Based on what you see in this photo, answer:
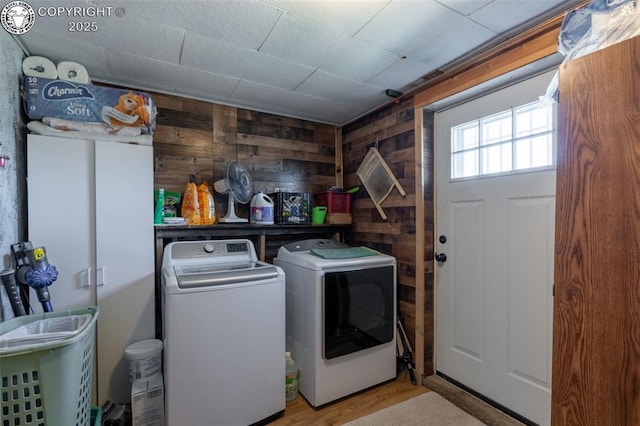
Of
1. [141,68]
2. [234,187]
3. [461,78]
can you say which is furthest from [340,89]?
[141,68]

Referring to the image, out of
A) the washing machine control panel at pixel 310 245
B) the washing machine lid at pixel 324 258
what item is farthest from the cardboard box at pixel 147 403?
the washing machine control panel at pixel 310 245

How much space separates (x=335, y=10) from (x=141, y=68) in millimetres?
1368

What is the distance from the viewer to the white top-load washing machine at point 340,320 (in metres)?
1.93

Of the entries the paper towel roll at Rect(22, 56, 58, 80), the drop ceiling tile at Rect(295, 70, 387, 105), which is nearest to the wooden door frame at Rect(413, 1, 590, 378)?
the drop ceiling tile at Rect(295, 70, 387, 105)

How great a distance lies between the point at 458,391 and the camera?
6.56 feet

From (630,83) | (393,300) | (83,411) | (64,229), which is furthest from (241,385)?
(630,83)

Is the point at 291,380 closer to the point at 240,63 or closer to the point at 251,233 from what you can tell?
the point at 251,233

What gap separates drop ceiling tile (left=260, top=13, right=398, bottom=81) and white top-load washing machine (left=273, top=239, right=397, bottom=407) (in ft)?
4.27

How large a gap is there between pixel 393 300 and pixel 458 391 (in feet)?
2.37

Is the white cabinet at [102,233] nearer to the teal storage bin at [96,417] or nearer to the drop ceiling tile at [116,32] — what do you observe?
the teal storage bin at [96,417]

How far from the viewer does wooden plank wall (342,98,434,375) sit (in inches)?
87.7

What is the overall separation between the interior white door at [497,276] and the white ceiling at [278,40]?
0.47 m

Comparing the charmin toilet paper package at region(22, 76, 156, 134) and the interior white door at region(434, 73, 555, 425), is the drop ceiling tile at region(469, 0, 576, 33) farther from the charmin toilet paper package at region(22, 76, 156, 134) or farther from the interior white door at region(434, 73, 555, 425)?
the charmin toilet paper package at region(22, 76, 156, 134)

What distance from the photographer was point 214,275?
5.49 ft
